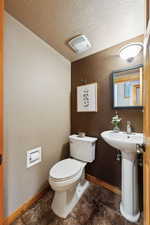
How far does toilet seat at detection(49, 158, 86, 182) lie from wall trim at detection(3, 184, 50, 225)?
0.46 meters

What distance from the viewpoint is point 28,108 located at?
124cm

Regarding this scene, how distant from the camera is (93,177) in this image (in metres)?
1.68

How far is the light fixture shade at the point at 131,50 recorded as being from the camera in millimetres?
1190

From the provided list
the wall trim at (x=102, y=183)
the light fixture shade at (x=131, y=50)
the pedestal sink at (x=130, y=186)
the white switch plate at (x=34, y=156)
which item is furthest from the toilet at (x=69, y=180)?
the light fixture shade at (x=131, y=50)

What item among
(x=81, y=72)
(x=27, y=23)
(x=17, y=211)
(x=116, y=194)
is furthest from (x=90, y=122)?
(x=27, y=23)

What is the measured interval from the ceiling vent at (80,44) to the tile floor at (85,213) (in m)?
2.12

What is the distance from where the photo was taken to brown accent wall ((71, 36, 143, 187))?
1.39 metres

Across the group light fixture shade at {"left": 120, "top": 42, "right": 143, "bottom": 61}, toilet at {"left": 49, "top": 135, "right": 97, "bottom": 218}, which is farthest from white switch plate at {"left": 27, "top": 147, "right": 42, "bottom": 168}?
light fixture shade at {"left": 120, "top": 42, "right": 143, "bottom": 61}

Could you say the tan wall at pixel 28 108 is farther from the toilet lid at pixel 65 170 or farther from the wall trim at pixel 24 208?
the toilet lid at pixel 65 170

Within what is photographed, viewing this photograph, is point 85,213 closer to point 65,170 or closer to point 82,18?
point 65,170

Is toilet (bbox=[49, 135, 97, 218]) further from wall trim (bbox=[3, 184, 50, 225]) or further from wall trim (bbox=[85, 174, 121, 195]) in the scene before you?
wall trim (bbox=[3, 184, 50, 225])

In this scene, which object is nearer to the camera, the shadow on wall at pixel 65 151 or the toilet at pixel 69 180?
the toilet at pixel 69 180

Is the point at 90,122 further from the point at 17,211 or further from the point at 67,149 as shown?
the point at 17,211

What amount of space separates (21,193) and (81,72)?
193 cm
